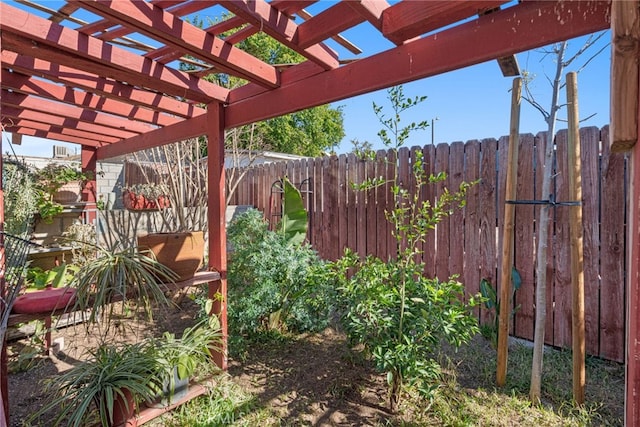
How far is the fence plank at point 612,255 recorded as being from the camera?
239 cm

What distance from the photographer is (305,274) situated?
9.08ft

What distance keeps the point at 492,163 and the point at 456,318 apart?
1.61 metres

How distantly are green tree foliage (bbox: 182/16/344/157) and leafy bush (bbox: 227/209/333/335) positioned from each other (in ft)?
25.2

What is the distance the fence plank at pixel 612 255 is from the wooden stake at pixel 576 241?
0.61m

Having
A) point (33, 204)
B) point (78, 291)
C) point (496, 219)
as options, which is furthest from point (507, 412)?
point (33, 204)

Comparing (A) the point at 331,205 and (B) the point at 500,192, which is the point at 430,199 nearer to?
(B) the point at 500,192

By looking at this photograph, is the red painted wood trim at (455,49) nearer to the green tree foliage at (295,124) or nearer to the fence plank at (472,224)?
the fence plank at (472,224)

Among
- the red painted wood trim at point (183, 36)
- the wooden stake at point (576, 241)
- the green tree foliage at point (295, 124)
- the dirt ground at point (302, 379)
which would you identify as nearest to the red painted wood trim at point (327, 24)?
the red painted wood trim at point (183, 36)

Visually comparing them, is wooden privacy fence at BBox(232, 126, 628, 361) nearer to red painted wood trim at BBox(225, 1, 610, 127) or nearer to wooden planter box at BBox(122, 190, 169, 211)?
red painted wood trim at BBox(225, 1, 610, 127)

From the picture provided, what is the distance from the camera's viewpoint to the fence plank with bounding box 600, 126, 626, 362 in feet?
7.85

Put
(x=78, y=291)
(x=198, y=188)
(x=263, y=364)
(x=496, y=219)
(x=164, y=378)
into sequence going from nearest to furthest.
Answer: (x=78, y=291) < (x=164, y=378) < (x=263, y=364) < (x=496, y=219) < (x=198, y=188)

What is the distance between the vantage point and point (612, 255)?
95.3 inches

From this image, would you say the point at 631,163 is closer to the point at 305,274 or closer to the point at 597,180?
the point at 597,180

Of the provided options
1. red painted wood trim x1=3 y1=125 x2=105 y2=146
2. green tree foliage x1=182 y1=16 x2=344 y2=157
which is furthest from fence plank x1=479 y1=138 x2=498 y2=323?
green tree foliage x1=182 y1=16 x2=344 y2=157
